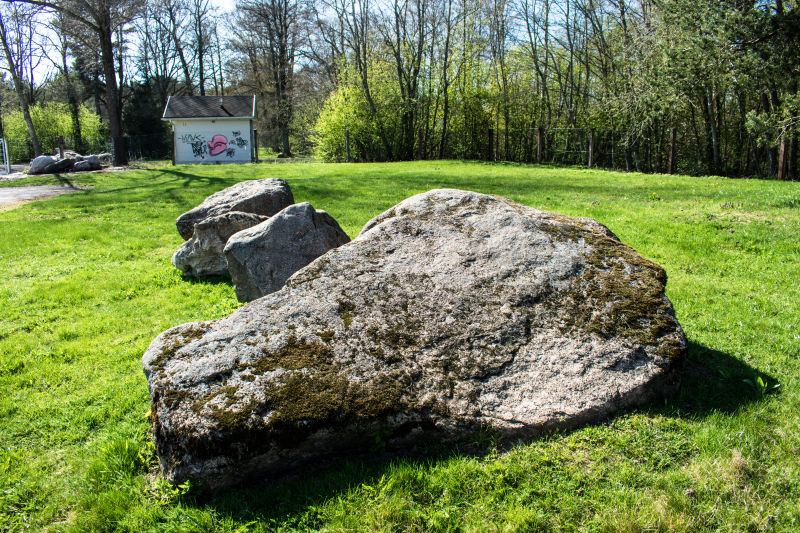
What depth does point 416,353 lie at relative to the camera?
355 centimetres

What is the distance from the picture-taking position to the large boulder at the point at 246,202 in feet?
26.7

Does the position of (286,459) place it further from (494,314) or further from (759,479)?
(759,479)

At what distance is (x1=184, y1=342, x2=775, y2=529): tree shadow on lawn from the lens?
111 inches

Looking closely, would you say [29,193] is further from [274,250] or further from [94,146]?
[94,146]

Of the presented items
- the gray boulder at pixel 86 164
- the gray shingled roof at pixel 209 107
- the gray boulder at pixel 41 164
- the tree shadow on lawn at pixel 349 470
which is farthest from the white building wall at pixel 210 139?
the tree shadow on lawn at pixel 349 470

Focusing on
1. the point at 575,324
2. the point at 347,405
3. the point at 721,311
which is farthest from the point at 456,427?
the point at 721,311

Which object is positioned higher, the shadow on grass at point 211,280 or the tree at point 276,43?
the tree at point 276,43

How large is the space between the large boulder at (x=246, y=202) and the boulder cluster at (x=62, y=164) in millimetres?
22400

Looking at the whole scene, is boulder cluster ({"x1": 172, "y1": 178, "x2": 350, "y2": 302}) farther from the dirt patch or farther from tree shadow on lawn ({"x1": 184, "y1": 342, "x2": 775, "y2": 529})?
the dirt patch

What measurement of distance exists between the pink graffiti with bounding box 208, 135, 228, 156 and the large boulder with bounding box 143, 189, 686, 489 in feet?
117

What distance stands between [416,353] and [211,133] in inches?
1470

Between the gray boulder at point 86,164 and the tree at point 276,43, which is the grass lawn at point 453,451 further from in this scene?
the tree at point 276,43

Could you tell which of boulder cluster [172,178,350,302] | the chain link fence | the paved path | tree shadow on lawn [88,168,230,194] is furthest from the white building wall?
boulder cluster [172,178,350,302]

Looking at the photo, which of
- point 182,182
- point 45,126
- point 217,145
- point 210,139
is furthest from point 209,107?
point 182,182
